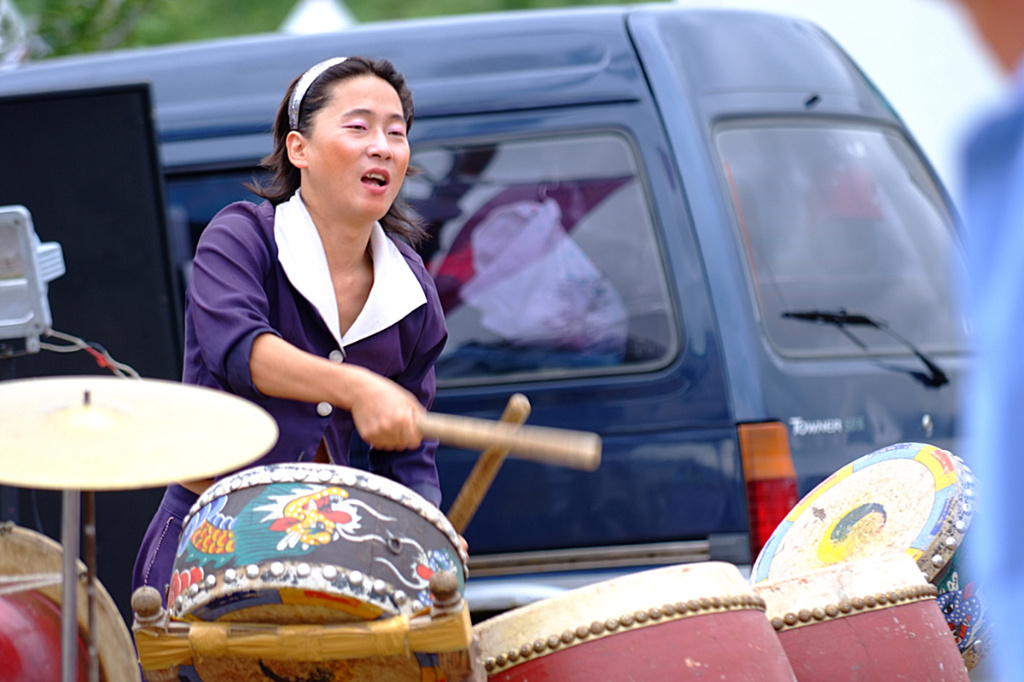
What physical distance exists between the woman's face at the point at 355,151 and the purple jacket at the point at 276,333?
4.8 inches

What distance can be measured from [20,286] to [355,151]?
1.13 meters

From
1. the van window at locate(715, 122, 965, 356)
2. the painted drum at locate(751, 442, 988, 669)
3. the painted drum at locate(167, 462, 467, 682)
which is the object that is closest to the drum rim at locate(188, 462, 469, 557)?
the painted drum at locate(167, 462, 467, 682)

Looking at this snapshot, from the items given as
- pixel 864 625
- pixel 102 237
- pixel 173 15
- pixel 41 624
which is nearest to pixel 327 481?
pixel 41 624

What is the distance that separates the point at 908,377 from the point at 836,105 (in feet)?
3.29

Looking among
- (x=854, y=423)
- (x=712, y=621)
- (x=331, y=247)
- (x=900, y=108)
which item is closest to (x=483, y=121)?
(x=854, y=423)

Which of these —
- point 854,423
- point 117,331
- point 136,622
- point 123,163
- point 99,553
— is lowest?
point 99,553

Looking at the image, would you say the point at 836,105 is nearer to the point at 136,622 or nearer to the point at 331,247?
the point at 331,247

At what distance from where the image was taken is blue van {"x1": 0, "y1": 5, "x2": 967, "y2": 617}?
3.79 m

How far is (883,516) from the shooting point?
261 cm

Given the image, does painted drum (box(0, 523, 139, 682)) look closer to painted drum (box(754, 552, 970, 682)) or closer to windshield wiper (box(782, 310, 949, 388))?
painted drum (box(754, 552, 970, 682))

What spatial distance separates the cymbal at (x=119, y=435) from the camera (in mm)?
1620

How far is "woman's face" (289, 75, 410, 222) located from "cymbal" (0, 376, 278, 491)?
23.0 inches

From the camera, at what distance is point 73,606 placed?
6.13 feet

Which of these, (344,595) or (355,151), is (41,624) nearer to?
(344,595)
